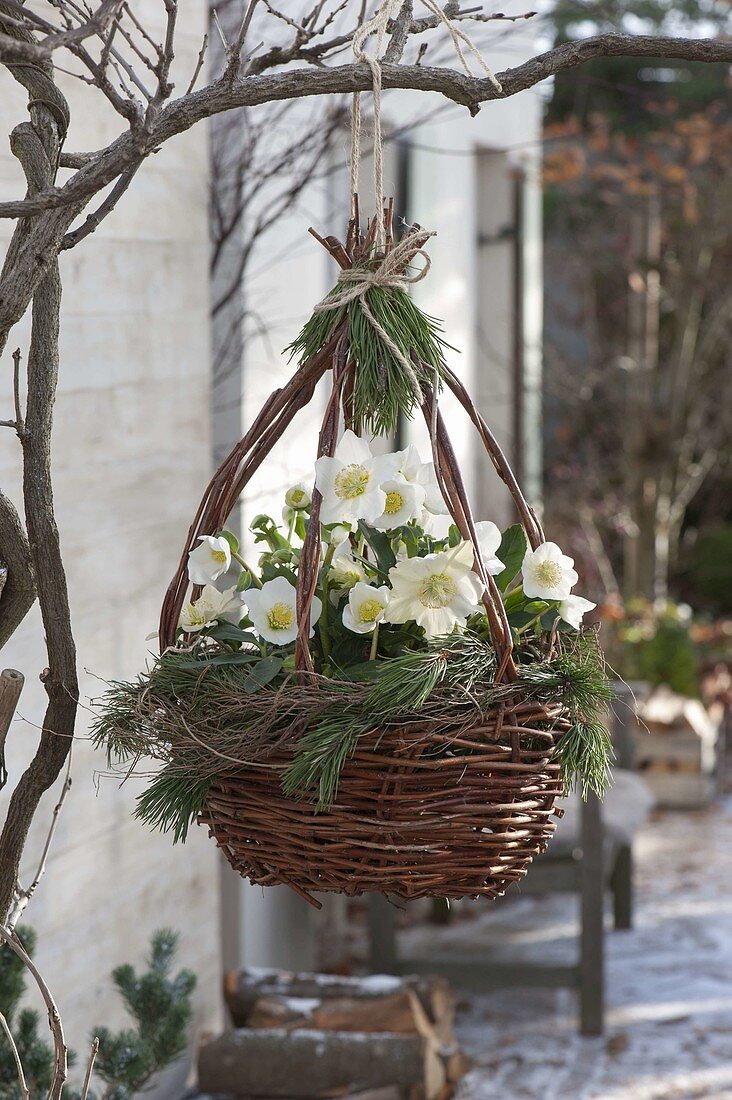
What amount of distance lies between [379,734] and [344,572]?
0.19 metres

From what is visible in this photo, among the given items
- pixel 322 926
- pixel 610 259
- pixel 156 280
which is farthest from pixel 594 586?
pixel 156 280

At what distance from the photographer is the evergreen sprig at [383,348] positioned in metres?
1.08

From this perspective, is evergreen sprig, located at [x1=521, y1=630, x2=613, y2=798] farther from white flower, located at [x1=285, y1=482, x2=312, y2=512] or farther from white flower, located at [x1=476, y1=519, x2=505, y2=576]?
white flower, located at [x1=285, y1=482, x2=312, y2=512]

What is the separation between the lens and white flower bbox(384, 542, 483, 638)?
103cm

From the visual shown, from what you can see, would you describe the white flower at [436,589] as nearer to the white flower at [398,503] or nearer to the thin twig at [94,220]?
the white flower at [398,503]

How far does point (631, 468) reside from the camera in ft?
21.1

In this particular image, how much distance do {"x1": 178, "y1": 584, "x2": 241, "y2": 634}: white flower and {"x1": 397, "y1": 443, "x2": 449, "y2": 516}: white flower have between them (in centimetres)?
21

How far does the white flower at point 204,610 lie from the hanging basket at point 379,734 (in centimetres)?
3

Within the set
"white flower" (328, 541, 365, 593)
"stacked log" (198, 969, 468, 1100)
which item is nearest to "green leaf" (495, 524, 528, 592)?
"white flower" (328, 541, 365, 593)

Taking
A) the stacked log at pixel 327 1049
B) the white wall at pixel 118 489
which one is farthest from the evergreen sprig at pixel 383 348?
the stacked log at pixel 327 1049

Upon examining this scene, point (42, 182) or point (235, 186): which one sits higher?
point (235, 186)

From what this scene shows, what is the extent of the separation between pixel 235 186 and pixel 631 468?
416 cm

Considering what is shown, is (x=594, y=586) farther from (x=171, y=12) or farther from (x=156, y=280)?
(x=171, y=12)

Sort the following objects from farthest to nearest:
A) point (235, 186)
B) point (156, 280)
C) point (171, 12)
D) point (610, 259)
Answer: point (610, 259)
point (235, 186)
point (156, 280)
point (171, 12)
